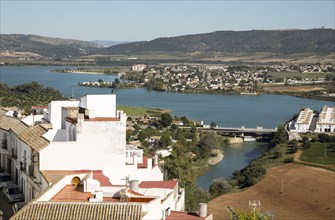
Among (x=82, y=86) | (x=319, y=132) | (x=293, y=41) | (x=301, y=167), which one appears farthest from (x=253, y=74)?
(x=293, y=41)

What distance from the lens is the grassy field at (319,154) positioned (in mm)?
26780

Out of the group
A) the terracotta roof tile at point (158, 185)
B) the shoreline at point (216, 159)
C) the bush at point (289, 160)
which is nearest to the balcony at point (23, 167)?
the terracotta roof tile at point (158, 185)

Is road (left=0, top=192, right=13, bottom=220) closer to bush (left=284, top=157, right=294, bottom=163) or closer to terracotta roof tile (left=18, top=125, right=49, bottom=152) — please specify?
terracotta roof tile (left=18, top=125, right=49, bottom=152)

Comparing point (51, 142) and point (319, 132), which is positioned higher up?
point (51, 142)

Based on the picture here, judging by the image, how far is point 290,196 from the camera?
20344mm

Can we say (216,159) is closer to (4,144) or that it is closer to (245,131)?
(245,131)

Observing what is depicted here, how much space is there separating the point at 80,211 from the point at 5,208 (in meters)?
2.08

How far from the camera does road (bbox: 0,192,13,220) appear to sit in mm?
6865

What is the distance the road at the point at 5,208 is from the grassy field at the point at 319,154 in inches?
806

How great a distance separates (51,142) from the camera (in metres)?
7.63

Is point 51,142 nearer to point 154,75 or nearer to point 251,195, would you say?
point 251,195

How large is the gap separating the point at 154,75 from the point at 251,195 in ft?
260

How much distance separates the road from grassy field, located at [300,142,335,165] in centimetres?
2047

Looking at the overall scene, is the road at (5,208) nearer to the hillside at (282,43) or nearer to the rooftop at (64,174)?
the rooftop at (64,174)
